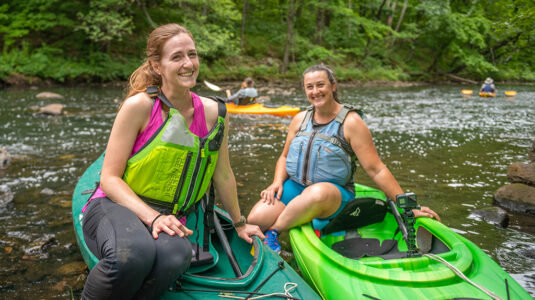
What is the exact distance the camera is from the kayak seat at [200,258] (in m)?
2.00

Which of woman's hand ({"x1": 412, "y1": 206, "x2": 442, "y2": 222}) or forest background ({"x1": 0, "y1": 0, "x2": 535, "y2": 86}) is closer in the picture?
woman's hand ({"x1": 412, "y1": 206, "x2": 442, "y2": 222})

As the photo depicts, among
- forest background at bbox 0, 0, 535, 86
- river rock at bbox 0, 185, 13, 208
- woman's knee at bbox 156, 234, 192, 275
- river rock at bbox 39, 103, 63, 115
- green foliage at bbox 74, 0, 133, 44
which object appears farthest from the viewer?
forest background at bbox 0, 0, 535, 86

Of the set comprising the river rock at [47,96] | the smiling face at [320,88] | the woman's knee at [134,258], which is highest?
the smiling face at [320,88]

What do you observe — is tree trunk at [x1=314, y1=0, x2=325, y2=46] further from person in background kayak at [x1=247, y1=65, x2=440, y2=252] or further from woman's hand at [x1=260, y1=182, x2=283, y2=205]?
woman's hand at [x1=260, y1=182, x2=283, y2=205]

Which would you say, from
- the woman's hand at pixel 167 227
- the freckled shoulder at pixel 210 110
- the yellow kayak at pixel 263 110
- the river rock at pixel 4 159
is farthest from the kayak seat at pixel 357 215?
the yellow kayak at pixel 263 110

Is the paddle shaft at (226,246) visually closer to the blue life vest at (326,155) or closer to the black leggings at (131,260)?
the black leggings at (131,260)

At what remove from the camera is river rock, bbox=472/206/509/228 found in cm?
350

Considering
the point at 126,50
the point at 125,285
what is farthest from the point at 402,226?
the point at 126,50

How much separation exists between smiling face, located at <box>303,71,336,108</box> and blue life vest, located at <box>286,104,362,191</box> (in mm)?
143

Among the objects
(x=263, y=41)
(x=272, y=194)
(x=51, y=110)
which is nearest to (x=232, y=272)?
(x=272, y=194)

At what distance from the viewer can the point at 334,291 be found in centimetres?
196

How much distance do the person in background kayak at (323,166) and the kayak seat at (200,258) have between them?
2.25 feet

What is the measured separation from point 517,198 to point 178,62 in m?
3.63

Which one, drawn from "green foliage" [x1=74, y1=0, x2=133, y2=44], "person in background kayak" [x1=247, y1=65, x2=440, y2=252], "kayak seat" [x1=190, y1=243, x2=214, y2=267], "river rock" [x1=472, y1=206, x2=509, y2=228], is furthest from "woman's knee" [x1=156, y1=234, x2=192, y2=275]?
"green foliage" [x1=74, y1=0, x2=133, y2=44]
